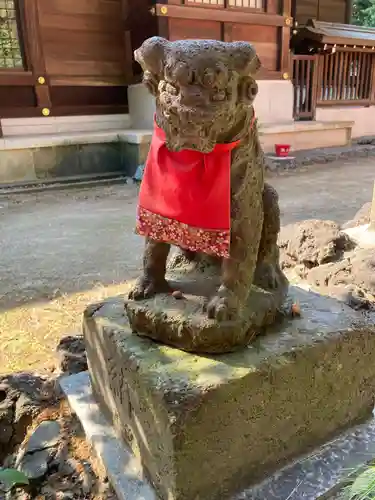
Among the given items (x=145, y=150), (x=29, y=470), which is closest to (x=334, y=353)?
(x=29, y=470)

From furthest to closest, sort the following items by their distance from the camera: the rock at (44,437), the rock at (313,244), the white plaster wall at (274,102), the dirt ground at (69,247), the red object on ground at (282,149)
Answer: the white plaster wall at (274,102) < the red object on ground at (282,149) < the rock at (313,244) < the dirt ground at (69,247) < the rock at (44,437)

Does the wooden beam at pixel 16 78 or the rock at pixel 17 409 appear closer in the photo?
the rock at pixel 17 409

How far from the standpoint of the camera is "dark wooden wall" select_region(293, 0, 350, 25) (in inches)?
404

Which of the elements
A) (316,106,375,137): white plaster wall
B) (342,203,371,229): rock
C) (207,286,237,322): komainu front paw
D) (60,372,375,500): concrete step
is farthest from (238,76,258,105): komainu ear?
(316,106,375,137): white plaster wall

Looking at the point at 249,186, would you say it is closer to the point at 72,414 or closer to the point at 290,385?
the point at 290,385

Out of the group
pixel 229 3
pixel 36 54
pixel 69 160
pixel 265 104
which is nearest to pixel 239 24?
pixel 229 3

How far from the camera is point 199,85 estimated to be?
1064 millimetres

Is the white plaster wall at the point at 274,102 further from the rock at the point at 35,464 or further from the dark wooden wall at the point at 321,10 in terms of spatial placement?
the rock at the point at 35,464

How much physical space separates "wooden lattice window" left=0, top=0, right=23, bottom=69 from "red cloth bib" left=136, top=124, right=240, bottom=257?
683 centimetres

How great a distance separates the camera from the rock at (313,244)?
9.57 feet

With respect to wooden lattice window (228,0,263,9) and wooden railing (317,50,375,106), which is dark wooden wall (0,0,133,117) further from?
wooden railing (317,50,375,106)

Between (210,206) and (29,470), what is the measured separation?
1.14 m

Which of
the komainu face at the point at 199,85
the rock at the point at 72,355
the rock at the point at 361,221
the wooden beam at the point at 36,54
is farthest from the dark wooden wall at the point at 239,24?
the komainu face at the point at 199,85

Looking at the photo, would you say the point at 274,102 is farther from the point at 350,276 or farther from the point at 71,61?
the point at 350,276
